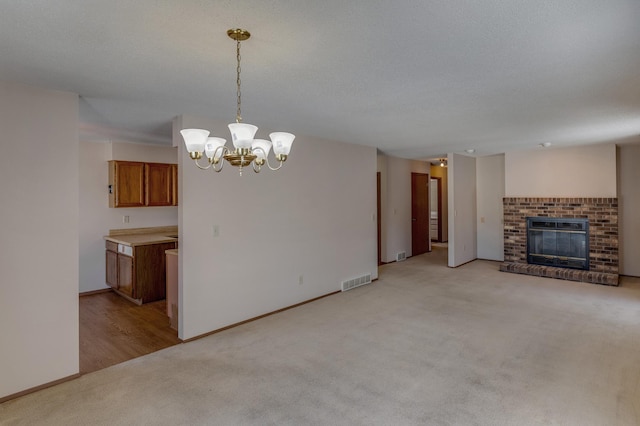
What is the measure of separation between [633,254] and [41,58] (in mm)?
8503

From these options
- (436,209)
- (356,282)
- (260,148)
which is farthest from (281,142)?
(436,209)

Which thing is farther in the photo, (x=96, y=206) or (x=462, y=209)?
(x=462, y=209)

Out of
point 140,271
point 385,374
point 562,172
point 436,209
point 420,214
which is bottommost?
point 385,374

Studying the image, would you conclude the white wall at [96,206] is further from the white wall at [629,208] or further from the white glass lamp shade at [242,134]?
the white wall at [629,208]

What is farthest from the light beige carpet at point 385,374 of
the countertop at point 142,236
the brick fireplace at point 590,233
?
the countertop at point 142,236

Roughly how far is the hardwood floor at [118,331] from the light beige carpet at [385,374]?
0.27m

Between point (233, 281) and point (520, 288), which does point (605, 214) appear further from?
point (233, 281)

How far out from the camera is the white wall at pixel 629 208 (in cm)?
613

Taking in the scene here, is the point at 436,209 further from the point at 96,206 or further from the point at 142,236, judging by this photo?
the point at 96,206

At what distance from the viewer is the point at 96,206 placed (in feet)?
17.9

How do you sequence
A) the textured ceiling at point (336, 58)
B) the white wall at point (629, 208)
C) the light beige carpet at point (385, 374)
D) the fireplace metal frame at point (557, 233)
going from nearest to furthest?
the textured ceiling at point (336, 58)
the light beige carpet at point (385, 374)
the white wall at point (629, 208)
the fireplace metal frame at point (557, 233)

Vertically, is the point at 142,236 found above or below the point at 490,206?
below

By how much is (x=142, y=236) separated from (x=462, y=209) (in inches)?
240

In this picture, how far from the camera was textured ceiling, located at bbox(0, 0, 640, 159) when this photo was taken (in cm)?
168
